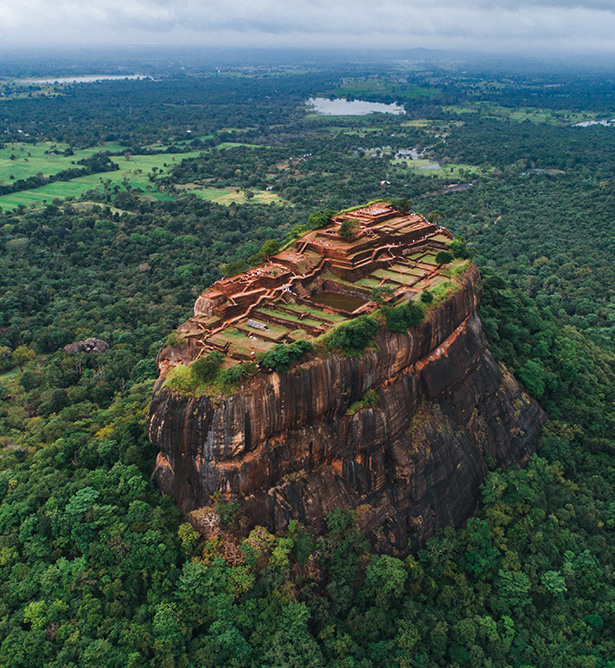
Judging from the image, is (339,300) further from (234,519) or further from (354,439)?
(234,519)

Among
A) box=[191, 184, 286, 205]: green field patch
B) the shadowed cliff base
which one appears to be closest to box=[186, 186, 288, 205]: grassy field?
box=[191, 184, 286, 205]: green field patch

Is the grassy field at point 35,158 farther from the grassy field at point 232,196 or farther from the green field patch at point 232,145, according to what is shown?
the grassy field at point 232,196

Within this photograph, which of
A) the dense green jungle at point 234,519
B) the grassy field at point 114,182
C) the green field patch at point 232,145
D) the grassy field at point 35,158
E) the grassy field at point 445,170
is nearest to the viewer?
the dense green jungle at point 234,519

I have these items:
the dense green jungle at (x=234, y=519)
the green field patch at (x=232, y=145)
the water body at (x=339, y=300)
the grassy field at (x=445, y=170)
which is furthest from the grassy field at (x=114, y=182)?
the water body at (x=339, y=300)

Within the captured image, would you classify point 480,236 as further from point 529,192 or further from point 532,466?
point 532,466

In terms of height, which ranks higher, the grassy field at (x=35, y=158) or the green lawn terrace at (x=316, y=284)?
the green lawn terrace at (x=316, y=284)

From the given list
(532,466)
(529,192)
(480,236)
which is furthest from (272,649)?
(529,192)
